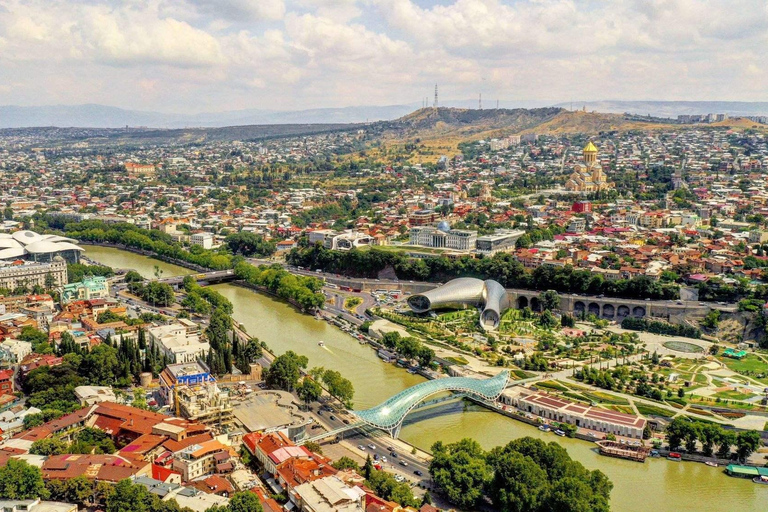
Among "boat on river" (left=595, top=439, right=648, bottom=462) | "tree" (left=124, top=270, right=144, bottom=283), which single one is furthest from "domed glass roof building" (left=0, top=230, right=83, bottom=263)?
"boat on river" (left=595, top=439, right=648, bottom=462)

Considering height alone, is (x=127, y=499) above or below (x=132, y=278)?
above

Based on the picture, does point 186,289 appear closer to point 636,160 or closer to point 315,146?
point 636,160

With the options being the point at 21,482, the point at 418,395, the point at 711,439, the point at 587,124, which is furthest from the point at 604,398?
the point at 587,124

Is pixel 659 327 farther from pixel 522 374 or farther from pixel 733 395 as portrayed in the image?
pixel 522 374

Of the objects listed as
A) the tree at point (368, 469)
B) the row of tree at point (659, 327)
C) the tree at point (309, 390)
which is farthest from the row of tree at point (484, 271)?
the tree at point (368, 469)

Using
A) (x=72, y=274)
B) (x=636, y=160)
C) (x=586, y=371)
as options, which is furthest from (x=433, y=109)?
(x=586, y=371)

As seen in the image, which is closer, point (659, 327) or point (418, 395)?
point (418, 395)

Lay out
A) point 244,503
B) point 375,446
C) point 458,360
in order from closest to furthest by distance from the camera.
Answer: point 244,503
point 375,446
point 458,360
